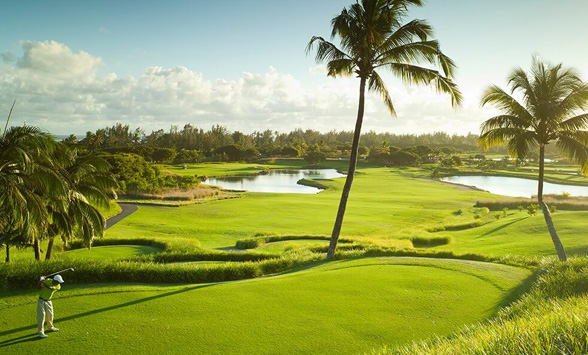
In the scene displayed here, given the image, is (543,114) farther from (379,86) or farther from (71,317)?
(71,317)

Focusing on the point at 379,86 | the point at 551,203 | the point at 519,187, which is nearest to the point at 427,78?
the point at 379,86

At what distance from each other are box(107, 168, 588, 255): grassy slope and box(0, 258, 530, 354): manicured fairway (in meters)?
11.9

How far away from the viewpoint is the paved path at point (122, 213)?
33.5 metres

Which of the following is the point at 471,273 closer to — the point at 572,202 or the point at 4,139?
the point at 4,139

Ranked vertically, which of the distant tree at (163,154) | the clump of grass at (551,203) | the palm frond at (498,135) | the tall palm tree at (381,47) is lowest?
the clump of grass at (551,203)

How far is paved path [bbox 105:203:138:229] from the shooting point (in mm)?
33475

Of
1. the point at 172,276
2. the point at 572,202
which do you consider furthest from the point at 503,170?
the point at 172,276

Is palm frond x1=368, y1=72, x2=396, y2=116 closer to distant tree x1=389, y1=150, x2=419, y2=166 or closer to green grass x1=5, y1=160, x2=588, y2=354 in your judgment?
green grass x1=5, y1=160, x2=588, y2=354

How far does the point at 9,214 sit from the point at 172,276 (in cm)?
631

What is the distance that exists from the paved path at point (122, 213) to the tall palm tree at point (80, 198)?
1327 centimetres

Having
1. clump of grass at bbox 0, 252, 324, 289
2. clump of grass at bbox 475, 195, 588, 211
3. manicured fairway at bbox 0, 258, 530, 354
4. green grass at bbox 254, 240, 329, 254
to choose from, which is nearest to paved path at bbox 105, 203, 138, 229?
green grass at bbox 254, 240, 329, 254

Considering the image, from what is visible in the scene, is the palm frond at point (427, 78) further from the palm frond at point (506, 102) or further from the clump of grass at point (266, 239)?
the clump of grass at point (266, 239)

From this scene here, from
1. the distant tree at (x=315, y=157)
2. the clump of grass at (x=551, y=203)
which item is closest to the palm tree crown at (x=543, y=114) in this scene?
the clump of grass at (x=551, y=203)

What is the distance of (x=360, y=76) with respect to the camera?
16.7m
